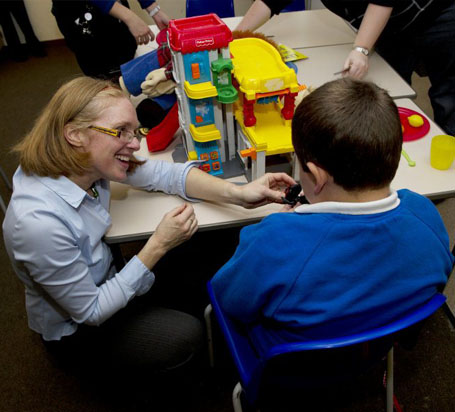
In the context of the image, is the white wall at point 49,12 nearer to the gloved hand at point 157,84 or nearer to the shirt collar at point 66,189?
the gloved hand at point 157,84

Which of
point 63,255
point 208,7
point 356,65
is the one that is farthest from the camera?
point 208,7

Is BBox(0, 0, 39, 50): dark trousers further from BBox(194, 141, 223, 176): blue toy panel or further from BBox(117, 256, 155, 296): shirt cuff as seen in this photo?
BBox(117, 256, 155, 296): shirt cuff

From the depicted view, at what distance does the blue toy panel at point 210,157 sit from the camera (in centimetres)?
147

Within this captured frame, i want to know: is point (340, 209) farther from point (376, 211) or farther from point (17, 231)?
point (17, 231)

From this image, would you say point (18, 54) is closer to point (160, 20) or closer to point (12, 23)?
point (12, 23)

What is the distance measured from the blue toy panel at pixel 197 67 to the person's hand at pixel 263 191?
0.38 m

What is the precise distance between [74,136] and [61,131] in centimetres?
4

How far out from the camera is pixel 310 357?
0.88 meters

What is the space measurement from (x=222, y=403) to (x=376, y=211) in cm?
114

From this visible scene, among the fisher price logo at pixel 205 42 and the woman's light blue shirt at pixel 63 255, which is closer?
the woman's light blue shirt at pixel 63 255

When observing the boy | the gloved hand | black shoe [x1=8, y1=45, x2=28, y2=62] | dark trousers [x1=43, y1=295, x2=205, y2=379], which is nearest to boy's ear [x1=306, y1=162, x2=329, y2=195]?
the boy

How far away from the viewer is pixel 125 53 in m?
2.66

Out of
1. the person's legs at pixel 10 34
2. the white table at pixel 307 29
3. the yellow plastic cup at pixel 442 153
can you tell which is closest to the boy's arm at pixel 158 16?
the white table at pixel 307 29

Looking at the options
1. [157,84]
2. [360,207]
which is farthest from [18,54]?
[360,207]
